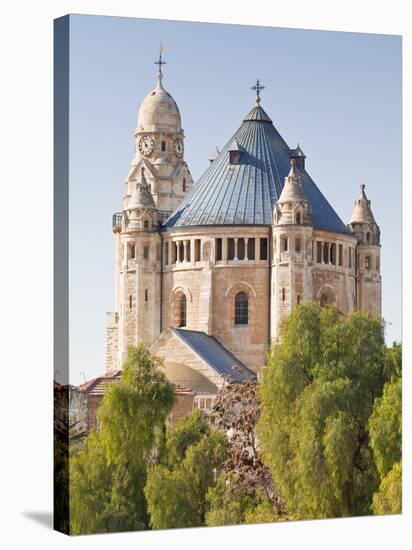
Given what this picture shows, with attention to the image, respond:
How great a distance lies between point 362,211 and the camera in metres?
42.4

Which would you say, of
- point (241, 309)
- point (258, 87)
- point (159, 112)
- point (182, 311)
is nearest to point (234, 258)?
point (241, 309)

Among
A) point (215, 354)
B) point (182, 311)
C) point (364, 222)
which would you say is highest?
point (364, 222)

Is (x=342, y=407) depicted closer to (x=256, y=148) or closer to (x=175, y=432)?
(x=175, y=432)

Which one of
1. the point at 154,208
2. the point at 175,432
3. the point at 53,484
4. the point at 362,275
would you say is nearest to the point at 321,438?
the point at 175,432

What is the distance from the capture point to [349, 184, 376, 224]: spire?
40250 mm

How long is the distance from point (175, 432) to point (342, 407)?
3.65 meters

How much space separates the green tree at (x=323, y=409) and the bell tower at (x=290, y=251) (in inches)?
406

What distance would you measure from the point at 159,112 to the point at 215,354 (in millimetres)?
6718

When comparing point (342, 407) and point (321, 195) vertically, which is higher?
point (321, 195)

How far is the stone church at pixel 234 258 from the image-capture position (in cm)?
4809

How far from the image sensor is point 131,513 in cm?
3550

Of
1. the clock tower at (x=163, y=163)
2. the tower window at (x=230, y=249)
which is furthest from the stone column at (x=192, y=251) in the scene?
the clock tower at (x=163, y=163)

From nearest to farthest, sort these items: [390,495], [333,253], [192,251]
A: [390,495] → [333,253] → [192,251]

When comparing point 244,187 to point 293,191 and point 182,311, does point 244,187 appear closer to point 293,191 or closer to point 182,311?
point 293,191
